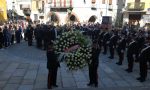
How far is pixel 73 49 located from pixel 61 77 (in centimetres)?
423

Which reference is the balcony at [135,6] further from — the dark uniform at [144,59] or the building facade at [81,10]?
the dark uniform at [144,59]

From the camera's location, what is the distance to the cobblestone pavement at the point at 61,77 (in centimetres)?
1190

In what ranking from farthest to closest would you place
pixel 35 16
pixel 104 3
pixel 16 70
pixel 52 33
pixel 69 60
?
pixel 35 16 < pixel 104 3 < pixel 52 33 < pixel 16 70 < pixel 69 60

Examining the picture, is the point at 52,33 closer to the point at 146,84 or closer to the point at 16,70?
the point at 16,70

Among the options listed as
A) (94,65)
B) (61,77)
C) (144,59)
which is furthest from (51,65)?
(144,59)

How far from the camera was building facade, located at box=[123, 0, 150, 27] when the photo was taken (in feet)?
137

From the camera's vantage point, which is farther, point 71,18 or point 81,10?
point 71,18

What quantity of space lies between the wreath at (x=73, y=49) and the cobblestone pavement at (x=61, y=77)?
240 cm

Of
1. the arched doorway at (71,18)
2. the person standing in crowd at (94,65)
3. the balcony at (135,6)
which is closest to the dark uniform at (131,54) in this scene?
the person standing in crowd at (94,65)

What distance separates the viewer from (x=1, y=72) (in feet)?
46.5

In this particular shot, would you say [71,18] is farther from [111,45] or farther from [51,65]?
[51,65]

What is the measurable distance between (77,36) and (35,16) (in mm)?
53052

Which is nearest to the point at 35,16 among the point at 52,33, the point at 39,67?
the point at 52,33

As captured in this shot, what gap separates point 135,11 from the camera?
42.9m
